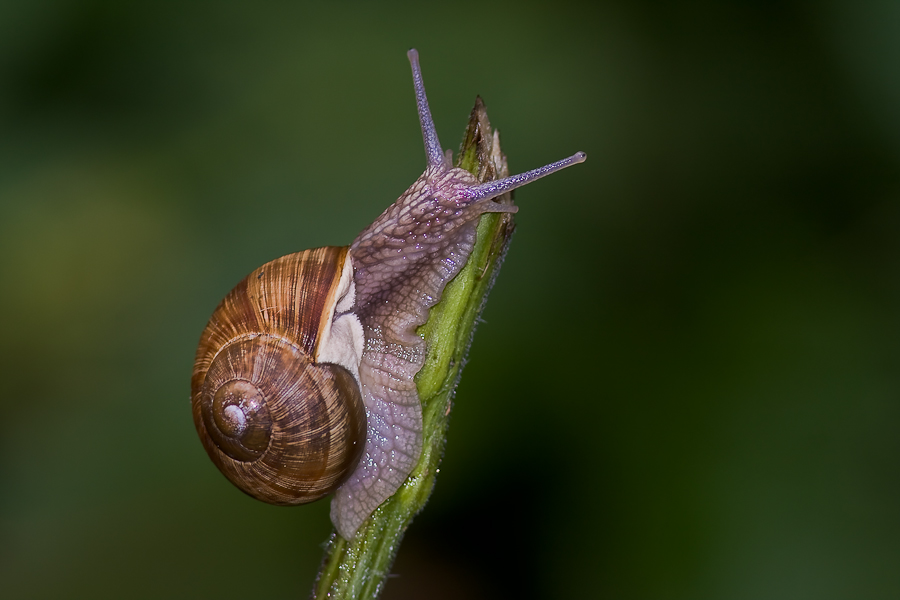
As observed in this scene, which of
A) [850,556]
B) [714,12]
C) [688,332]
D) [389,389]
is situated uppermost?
[714,12]

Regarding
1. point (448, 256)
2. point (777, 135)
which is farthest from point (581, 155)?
point (777, 135)

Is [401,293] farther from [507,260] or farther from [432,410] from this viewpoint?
[507,260]

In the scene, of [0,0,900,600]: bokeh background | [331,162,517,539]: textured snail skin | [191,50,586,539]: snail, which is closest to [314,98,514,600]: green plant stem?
[191,50,586,539]: snail

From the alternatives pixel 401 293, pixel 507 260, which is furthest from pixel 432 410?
pixel 507 260

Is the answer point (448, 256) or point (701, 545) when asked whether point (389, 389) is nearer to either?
point (448, 256)

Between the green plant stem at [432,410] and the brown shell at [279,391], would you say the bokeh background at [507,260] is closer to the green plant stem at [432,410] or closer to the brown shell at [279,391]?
the brown shell at [279,391]
